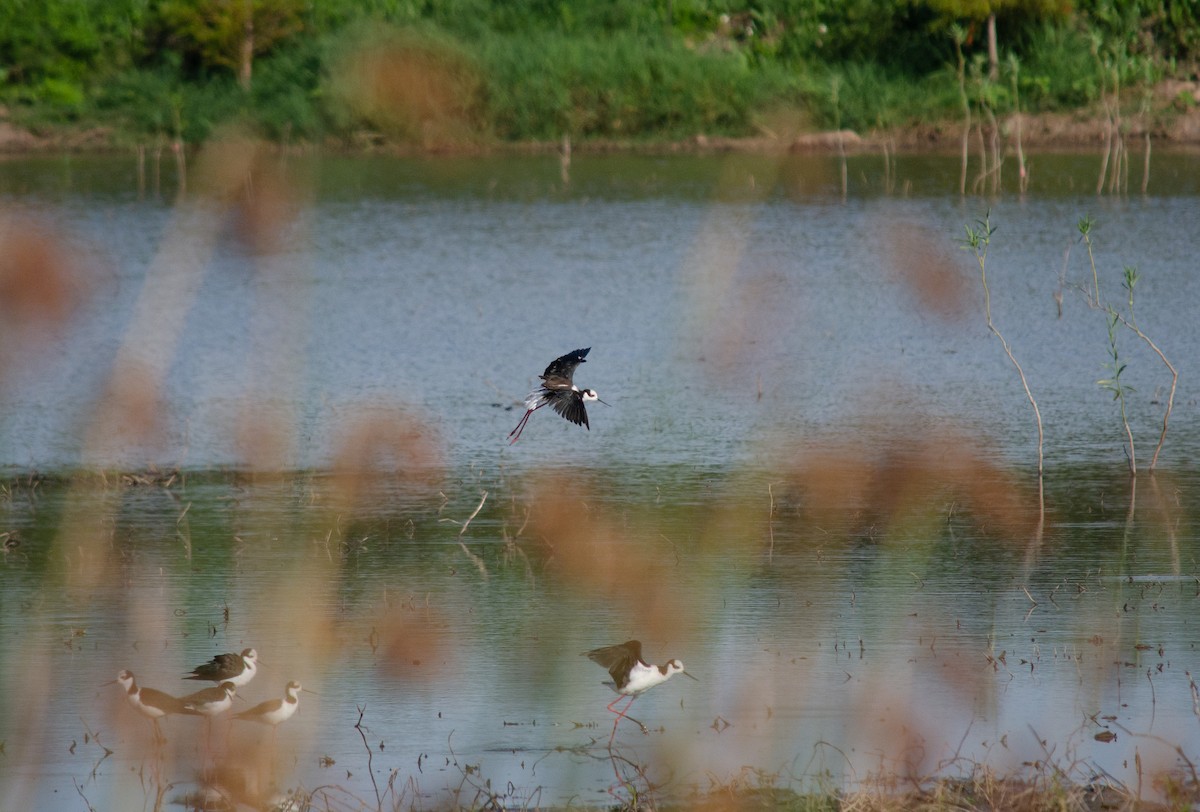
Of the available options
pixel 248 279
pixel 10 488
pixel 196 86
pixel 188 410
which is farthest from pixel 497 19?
pixel 10 488

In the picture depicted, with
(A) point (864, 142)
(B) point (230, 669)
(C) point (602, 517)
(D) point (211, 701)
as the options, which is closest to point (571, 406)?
(C) point (602, 517)

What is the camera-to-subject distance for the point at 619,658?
25.5 feet

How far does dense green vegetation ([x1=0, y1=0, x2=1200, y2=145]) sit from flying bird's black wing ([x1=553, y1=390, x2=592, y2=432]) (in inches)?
1051

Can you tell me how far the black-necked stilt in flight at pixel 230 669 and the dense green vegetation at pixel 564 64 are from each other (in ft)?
95.9

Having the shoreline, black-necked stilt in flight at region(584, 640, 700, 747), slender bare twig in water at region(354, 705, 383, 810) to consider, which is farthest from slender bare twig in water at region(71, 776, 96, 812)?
the shoreline

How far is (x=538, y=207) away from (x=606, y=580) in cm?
1925

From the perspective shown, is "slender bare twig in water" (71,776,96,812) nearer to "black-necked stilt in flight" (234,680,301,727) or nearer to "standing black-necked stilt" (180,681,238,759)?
"standing black-necked stilt" (180,681,238,759)

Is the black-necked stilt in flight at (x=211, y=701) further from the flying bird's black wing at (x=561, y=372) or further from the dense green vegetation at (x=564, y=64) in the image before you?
the dense green vegetation at (x=564, y=64)

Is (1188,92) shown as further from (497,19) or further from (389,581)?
(389,581)

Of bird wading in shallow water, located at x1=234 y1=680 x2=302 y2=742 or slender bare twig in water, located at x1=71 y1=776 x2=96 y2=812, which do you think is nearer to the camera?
slender bare twig in water, located at x1=71 y1=776 x2=96 y2=812

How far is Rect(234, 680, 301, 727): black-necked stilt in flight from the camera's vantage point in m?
7.41

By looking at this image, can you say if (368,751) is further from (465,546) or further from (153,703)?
(465,546)

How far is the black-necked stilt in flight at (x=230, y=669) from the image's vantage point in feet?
25.3

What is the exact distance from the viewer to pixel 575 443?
13609 mm
